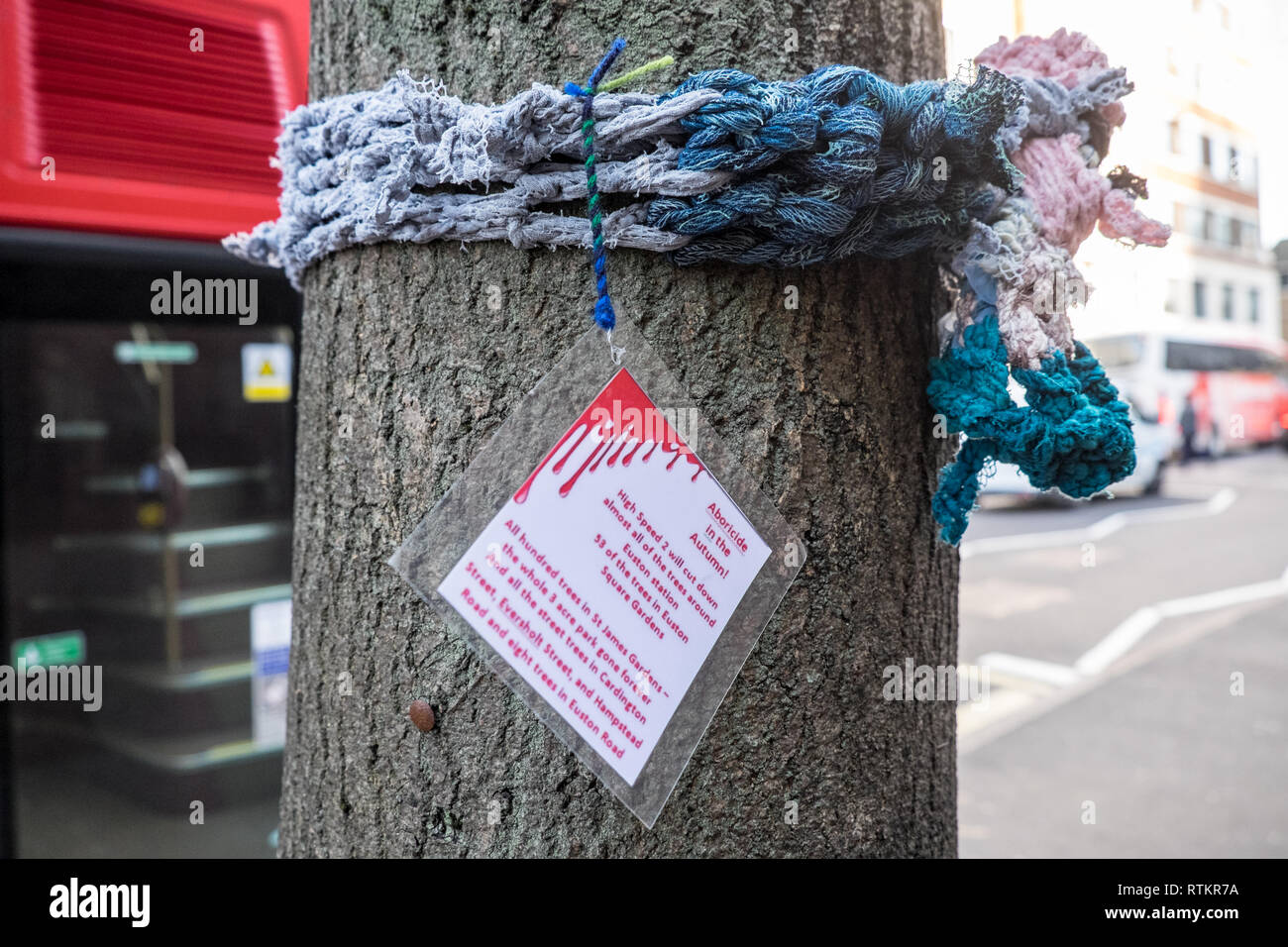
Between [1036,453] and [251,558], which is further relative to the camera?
[251,558]

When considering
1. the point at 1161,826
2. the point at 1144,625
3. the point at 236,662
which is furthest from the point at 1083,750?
the point at 236,662

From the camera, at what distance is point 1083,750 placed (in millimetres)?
5625

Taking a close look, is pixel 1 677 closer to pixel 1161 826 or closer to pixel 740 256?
pixel 740 256

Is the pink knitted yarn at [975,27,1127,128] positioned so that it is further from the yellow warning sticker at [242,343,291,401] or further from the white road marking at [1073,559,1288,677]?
the white road marking at [1073,559,1288,677]

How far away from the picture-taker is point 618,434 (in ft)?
3.05

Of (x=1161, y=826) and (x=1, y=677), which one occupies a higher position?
(x=1, y=677)

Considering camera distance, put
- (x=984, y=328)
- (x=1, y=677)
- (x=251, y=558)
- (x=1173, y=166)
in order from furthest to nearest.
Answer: (x=1173, y=166), (x=251, y=558), (x=1, y=677), (x=984, y=328)

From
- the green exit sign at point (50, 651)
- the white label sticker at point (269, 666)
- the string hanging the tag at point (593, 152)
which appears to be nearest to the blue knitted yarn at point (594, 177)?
the string hanging the tag at point (593, 152)

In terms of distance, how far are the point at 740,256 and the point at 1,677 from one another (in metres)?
2.84

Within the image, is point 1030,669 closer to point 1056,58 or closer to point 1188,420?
point 1056,58

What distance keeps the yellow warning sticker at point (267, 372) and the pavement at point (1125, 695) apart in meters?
3.26

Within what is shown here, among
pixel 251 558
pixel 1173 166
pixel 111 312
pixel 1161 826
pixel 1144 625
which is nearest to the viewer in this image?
pixel 111 312

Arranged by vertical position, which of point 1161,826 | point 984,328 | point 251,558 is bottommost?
point 1161,826

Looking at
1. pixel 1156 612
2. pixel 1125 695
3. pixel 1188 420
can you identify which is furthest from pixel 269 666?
pixel 1188 420
